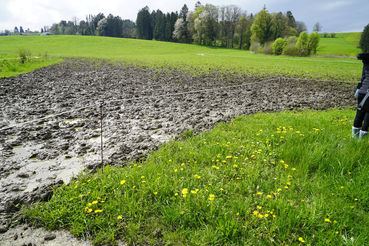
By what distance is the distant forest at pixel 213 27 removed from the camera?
62.4 metres

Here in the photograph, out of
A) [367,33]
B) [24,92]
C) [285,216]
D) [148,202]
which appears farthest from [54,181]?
[367,33]

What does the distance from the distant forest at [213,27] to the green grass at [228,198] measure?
6272cm

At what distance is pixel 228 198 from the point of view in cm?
347

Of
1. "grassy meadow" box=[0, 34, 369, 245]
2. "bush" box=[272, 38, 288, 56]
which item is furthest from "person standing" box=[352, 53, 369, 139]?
"bush" box=[272, 38, 288, 56]

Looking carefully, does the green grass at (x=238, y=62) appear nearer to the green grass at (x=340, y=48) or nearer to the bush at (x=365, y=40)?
the green grass at (x=340, y=48)

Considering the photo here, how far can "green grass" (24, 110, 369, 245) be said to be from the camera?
2.84 meters

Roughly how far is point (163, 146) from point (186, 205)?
7.19 feet

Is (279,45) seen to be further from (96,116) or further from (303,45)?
(96,116)

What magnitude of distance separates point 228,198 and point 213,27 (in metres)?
83.1

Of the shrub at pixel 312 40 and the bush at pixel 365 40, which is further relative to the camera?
the bush at pixel 365 40

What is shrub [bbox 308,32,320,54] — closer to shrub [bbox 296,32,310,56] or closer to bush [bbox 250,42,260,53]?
shrub [bbox 296,32,310,56]

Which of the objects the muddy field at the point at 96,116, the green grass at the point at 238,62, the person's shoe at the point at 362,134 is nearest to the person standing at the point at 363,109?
the person's shoe at the point at 362,134

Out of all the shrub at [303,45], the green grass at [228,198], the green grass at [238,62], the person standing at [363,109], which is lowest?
the green grass at [228,198]

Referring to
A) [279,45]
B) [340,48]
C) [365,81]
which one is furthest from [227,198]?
[340,48]
